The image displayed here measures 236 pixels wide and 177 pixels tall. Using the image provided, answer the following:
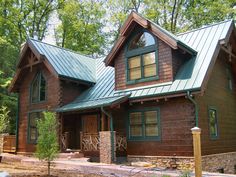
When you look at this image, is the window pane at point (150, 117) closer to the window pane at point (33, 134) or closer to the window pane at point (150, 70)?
the window pane at point (150, 70)

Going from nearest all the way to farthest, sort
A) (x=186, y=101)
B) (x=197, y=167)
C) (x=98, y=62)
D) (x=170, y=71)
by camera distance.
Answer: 1. (x=197, y=167)
2. (x=186, y=101)
3. (x=170, y=71)
4. (x=98, y=62)

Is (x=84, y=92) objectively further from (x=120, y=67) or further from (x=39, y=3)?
(x=39, y=3)

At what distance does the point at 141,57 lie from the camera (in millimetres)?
15125

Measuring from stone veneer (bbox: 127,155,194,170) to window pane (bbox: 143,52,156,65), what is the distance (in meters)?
4.62

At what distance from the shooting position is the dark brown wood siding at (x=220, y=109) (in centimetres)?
1312

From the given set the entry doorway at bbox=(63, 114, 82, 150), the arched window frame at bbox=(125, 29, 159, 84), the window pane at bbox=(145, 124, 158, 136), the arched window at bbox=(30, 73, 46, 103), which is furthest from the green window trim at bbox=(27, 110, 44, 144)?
the window pane at bbox=(145, 124, 158, 136)

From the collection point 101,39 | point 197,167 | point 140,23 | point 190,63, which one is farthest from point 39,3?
point 197,167

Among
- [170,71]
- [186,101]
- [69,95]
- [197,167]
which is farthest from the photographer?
[69,95]

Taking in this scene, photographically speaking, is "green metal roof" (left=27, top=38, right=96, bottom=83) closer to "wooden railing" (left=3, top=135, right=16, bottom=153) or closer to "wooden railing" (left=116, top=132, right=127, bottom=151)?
"wooden railing" (left=116, top=132, right=127, bottom=151)

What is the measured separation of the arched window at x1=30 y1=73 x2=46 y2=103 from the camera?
18.8 meters

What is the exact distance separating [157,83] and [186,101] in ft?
6.29

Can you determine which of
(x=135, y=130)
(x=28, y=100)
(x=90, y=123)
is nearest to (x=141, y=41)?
(x=135, y=130)

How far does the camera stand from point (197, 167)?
6.82 metres

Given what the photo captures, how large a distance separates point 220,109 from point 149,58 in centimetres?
446
